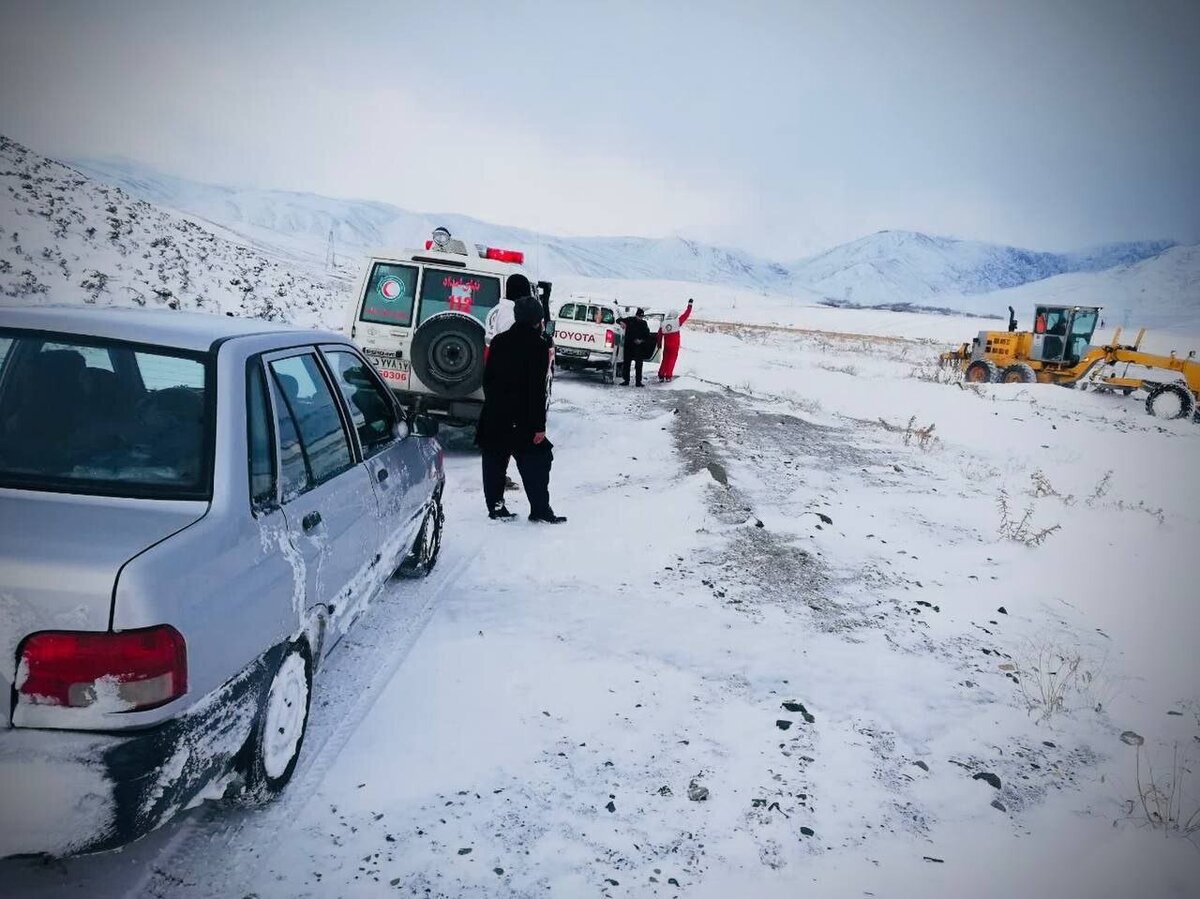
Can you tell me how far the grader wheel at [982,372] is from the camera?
23.8 metres

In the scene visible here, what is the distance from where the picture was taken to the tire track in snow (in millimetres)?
2309

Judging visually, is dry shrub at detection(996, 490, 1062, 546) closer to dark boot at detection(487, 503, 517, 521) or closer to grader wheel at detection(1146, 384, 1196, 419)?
dark boot at detection(487, 503, 517, 521)

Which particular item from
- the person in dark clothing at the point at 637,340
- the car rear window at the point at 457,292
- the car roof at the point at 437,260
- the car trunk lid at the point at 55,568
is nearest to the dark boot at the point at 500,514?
the car rear window at the point at 457,292

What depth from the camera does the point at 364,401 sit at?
3.93 metres

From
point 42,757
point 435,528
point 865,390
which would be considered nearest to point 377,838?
point 42,757

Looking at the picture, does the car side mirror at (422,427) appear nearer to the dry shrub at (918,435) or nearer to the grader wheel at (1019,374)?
the dry shrub at (918,435)

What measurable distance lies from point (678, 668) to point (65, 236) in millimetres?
25124

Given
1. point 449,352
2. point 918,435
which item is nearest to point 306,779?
point 449,352

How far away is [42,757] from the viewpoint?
5.85 feet

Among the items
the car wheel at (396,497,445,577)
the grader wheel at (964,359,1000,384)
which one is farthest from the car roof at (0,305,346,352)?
the grader wheel at (964,359,1000,384)

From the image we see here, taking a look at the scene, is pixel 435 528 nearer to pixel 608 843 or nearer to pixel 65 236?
pixel 608 843

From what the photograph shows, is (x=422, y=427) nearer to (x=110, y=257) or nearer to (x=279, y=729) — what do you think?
(x=279, y=729)

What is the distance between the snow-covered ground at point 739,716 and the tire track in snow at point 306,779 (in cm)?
1

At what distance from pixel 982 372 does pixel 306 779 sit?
2653cm
